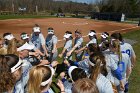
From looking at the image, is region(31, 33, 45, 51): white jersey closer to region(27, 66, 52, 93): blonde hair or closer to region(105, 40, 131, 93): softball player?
region(105, 40, 131, 93): softball player

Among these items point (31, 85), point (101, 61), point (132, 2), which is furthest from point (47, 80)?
point (132, 2)

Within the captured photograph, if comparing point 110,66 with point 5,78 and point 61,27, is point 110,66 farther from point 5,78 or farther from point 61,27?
point 61,27

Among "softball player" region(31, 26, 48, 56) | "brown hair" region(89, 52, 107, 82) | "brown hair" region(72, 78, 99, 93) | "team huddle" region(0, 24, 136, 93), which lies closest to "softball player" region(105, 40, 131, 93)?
"team huddle" region(0, 24, 136, 93)

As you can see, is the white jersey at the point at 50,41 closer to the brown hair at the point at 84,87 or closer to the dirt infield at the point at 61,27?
the brown hair at the point at 84,87

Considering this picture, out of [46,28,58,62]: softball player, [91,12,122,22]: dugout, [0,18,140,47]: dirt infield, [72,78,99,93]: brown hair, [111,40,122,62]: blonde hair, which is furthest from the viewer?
[91,12,122,22]: dugout

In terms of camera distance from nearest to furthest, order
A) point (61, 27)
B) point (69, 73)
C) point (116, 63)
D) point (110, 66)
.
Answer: point (69, 73)
point (110, 66)
point (116, 63)
point (61, 27)

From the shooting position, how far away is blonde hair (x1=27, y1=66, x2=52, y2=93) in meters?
4.11

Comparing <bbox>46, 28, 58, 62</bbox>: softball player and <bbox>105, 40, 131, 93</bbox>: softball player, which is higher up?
<bbox>105, 40, 131, 93</bbox>: softball player

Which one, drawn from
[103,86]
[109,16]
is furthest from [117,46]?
[109,16]

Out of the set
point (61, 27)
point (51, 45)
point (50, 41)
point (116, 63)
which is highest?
point (116, 63)

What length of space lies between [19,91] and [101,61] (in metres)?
1.38

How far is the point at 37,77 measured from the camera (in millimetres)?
4172

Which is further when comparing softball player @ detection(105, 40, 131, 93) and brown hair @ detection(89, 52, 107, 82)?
softball player @ detection(105, 40, 131, 93)

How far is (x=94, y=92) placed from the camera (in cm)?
394
